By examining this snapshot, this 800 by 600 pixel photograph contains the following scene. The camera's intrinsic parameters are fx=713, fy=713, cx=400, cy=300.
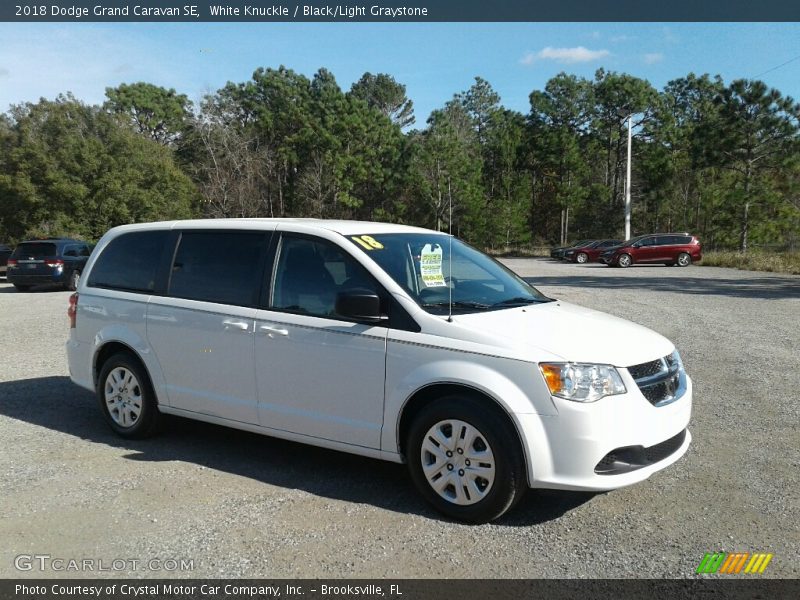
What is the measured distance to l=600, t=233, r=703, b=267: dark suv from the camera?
36.4 metres

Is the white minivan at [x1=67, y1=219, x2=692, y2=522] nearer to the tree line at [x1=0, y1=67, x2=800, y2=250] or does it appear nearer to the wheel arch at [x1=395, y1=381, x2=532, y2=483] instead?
the wheel arch at [x1=395, y1=381, x2=532, y2=483]

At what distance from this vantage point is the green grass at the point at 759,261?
2947 centimetres

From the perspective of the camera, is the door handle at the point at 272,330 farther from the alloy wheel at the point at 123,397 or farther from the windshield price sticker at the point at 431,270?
the alloy wheel at the point at 123,397

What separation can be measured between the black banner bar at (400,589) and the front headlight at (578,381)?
987 millimetres

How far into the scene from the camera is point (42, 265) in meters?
21.9

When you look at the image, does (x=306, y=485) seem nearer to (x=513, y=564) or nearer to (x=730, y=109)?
(x=513, y=564)

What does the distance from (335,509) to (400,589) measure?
1.09 metres

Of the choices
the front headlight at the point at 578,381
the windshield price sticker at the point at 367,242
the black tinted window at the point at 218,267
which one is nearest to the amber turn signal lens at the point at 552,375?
the front headlight at the point at 578,381

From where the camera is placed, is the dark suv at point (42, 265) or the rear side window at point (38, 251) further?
the rear side window at point (38, 251)

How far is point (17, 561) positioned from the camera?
3861mm

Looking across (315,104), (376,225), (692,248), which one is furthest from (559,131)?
(376,225)

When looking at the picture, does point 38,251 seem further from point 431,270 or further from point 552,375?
point 552,375

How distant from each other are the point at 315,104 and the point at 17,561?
62.5m

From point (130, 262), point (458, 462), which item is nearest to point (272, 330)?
point (458, 462)
